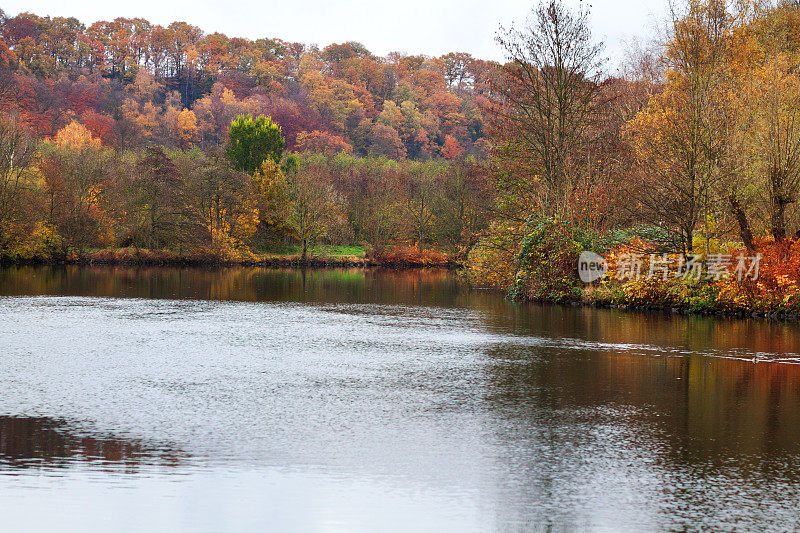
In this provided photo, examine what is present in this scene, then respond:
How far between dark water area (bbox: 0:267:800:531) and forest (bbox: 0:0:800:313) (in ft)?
25.0

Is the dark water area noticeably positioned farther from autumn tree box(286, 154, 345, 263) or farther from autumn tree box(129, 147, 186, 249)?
autumn tree box(286, 154, 345, 263)

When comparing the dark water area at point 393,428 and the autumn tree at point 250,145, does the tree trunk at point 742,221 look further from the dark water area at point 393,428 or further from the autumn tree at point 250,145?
the autumn tree at point 250,145

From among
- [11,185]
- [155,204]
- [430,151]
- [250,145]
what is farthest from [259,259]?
[430,151]

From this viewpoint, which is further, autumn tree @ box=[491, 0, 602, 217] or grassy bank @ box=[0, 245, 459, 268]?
grassy bank @ box=[0, 245, 459, 268]

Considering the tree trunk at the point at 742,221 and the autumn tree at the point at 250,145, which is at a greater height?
the autumn tree at the point at 250,145

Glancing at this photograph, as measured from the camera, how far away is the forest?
27672mm

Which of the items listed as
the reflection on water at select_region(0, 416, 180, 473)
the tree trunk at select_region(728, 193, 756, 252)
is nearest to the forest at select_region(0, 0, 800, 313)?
the tree trunk at select_region(728, 193, 756, 252)

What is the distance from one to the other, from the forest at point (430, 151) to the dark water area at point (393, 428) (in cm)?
763

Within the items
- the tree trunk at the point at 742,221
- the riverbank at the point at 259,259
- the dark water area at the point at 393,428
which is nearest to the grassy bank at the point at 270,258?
the riverbank at the point at 259,259

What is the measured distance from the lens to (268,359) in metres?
16.1

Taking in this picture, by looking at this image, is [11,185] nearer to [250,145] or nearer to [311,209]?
[250,145]

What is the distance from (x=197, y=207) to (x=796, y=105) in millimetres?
52207

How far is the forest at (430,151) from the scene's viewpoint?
2767cm

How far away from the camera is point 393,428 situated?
1023 cm
